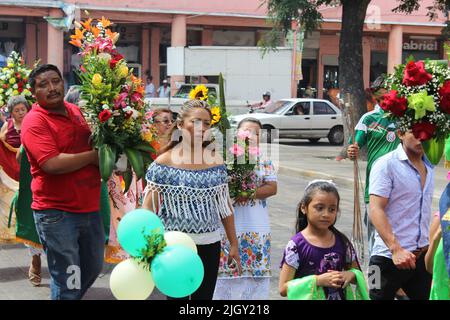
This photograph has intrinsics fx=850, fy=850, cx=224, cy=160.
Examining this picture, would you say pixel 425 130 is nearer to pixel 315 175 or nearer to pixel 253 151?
pixel 253 151

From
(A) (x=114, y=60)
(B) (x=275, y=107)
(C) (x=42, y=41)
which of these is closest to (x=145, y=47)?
(C) (x=42, y=41)

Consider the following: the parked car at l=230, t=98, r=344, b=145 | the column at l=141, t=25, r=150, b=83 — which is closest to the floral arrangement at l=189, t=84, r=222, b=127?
the parked car at l=230, t=98, r=344, b=145

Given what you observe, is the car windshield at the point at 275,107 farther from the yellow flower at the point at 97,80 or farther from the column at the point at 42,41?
the yellow flower at the point at 97,80

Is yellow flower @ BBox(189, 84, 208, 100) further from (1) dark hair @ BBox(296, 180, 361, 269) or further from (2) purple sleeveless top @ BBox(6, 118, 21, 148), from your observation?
(2) purple sleeveless top @ BBox(6, 118, 21, 148)

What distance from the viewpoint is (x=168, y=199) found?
5312mm

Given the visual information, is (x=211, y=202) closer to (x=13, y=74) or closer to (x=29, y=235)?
(x=29, y=235)

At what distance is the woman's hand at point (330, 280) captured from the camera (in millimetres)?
4398

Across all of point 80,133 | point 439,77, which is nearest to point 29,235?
point 80,133

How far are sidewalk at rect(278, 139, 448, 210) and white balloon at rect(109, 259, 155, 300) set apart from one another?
31.5ft

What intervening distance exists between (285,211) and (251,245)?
6208mm

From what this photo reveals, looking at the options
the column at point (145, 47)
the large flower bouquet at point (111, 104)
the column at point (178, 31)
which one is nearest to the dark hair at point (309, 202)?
the large flower bouquet at point (111, 104)

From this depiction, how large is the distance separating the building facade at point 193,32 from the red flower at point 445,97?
89.8ft

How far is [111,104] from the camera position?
536 cm
